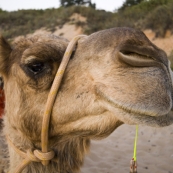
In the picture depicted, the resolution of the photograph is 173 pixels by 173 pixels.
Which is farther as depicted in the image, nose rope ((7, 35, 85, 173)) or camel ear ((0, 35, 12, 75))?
camel ear ((0, 35, 12, 75))

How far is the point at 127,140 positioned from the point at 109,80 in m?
4.68

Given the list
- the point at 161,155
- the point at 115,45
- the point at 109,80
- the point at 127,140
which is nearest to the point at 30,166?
the point at 109,80

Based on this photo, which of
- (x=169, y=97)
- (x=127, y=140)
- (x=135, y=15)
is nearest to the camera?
(x=169, y=97)

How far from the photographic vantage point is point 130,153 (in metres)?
5.11

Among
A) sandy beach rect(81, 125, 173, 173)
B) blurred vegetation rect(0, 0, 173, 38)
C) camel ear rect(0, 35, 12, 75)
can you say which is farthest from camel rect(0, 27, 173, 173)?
blurred vegetation rect(0, 0, 173, 38)

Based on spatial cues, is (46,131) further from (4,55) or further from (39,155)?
(4,55)

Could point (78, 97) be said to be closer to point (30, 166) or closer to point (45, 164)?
point (45, 164)

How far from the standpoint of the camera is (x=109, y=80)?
130 centimetres

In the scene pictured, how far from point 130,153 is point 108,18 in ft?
57.2

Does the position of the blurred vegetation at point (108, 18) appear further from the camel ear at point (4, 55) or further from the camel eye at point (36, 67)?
the camel eye at point (36, 67)

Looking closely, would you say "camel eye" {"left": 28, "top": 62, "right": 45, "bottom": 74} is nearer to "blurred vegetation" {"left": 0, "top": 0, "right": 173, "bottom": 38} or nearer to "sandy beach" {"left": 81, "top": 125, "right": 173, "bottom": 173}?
"sandy beach" {"left": 81, "top": 125, "right": 173, "bottom": 173}

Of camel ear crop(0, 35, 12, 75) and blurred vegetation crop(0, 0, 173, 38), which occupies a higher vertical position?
blurred vegetation crop(0, 0, 173, 38)

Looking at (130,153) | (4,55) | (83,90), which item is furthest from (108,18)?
(83,90)

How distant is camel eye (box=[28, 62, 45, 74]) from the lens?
5.32ft
